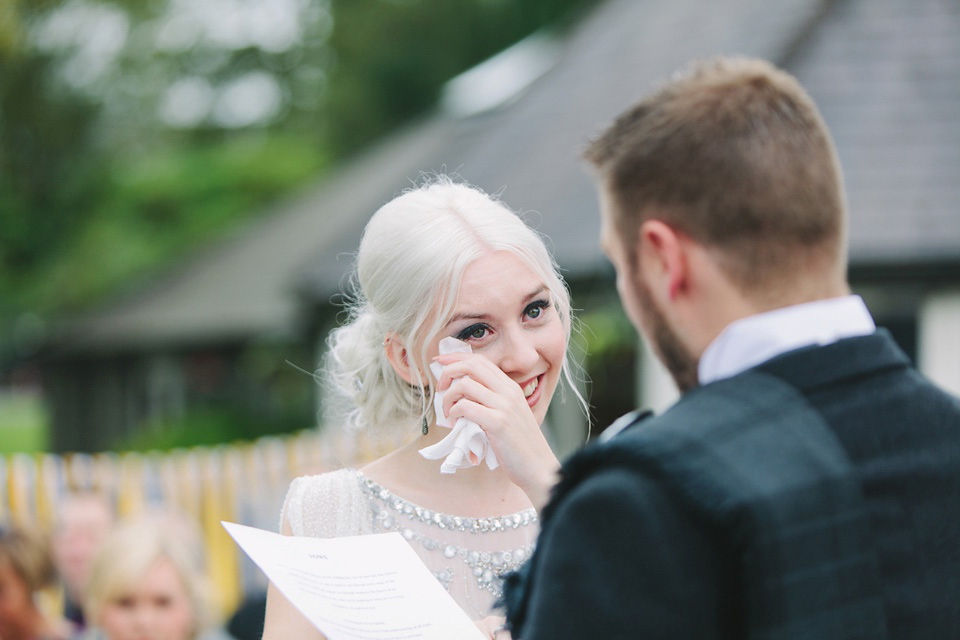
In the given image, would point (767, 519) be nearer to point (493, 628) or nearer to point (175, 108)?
point (493, 628)

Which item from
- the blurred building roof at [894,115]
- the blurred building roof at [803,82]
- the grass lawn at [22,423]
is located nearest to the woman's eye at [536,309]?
the blurred building roof at [803,82]

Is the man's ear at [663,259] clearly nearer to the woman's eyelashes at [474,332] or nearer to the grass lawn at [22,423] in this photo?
the woman's eyelashes at [474,332]

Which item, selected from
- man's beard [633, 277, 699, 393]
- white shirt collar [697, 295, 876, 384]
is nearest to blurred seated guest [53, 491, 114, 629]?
man's beard [633, 277, 699, 393]

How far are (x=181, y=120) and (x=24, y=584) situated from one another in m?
24.4

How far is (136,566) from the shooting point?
4066mm

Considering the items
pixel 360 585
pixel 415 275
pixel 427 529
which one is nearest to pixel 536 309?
pixel 415 275

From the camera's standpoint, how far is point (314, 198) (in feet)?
79.8

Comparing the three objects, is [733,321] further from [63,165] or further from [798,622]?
[63,165]

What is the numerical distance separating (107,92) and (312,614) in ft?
60.0

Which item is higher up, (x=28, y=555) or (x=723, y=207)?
(x=723, y=207)

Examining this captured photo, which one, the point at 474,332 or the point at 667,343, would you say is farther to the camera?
the point at 474,332

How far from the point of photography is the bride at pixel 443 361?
7.27 ft

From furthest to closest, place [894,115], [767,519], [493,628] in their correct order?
[894,115] < [493,628] < [767,519]

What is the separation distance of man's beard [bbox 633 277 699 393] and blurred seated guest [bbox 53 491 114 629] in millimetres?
4718
